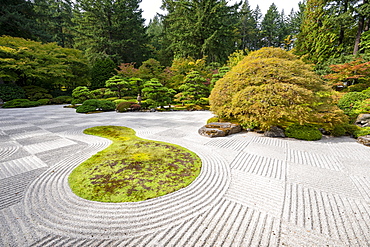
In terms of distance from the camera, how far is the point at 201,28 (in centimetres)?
1941

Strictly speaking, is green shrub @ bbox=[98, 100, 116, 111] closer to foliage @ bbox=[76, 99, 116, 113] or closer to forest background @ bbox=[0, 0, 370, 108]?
foliage @ bbox=[76, 99, 116, 113]

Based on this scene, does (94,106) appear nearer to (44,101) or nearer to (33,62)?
(44,101)

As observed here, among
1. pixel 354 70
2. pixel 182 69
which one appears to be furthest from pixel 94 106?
pixel 354 70

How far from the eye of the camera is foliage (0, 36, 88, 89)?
13.0 m

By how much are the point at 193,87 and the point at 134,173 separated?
415 inches

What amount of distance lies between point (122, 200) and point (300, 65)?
657 cm

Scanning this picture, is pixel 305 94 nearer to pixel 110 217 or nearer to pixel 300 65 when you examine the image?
pixel 300 65

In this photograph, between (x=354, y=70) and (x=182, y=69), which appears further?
(x=182, y=69)

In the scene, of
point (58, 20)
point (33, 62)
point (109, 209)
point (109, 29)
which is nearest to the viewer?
point (109, 209)

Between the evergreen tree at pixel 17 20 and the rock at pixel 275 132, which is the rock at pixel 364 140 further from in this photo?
the evergreen tree at pixel 17 20

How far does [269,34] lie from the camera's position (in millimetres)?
31438

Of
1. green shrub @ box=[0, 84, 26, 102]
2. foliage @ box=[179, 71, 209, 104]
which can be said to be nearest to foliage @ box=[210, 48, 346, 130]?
foliage @ box=[179, 71, 209, 104]

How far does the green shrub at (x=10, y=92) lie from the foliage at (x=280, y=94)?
1923 centimetres

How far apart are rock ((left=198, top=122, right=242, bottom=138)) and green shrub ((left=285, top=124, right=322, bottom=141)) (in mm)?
1641
